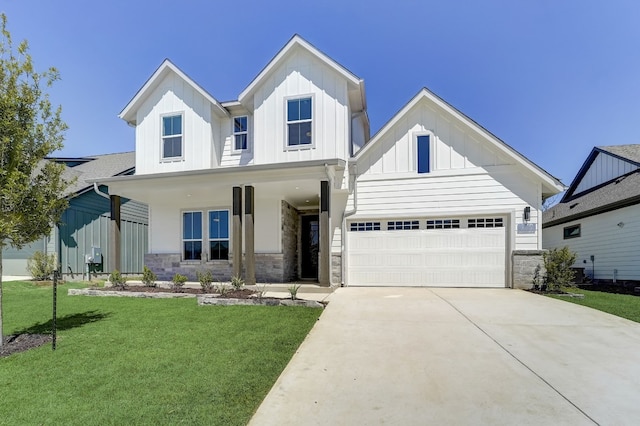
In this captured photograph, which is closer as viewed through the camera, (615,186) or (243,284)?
(243,284)

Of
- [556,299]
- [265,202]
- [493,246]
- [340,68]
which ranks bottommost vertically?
[556,299]

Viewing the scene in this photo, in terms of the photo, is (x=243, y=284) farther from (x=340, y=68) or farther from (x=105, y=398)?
(x=340, y=68)

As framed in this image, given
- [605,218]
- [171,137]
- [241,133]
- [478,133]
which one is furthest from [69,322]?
[605,218]

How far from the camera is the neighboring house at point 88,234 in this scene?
1372cm

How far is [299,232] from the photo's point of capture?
1348cm

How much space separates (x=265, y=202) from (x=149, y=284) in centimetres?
452

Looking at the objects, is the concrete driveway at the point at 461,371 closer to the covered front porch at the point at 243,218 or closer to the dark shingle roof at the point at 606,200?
the covered front porch at the point at 243,218

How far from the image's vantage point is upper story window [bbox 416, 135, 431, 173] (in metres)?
10.7

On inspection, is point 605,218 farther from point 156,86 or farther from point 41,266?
point 41,266

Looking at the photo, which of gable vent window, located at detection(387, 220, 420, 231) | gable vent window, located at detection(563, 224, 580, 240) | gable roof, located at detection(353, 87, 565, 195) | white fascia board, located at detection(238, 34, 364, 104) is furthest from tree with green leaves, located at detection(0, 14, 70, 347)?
gable vent window, located at detection(563, 224, 580, 240)

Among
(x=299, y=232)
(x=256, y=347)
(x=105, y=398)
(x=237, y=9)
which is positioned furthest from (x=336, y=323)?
(x=237, y=9)

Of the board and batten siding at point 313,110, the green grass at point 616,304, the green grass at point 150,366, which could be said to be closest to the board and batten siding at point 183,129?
the board and batten siding at point 313,110

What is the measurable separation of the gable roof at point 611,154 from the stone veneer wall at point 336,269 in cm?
1315

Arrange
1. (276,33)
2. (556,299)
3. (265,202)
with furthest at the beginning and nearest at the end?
(276,33)
(265,202)
(556,299)
